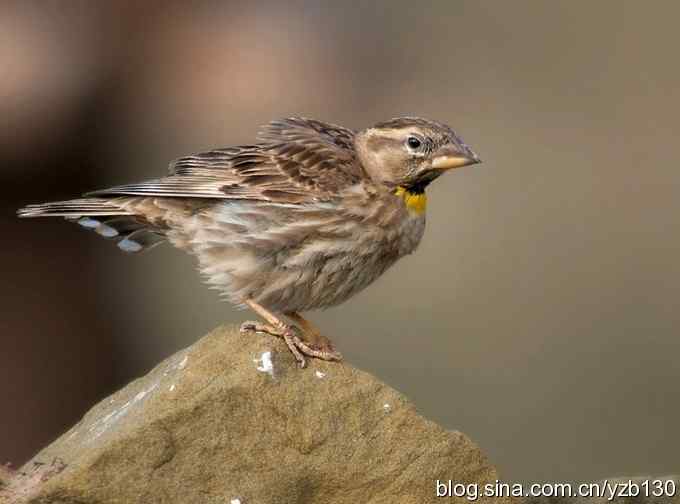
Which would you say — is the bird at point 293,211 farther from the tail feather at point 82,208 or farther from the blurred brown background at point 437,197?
the blurred brown background at point 437,197

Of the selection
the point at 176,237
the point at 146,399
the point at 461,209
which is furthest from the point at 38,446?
the point at 146,399

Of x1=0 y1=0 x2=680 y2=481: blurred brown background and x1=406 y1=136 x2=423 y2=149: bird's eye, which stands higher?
x1=406 y1=136 x2=423 y2=149: bird's eye

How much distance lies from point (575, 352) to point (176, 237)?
540 cm

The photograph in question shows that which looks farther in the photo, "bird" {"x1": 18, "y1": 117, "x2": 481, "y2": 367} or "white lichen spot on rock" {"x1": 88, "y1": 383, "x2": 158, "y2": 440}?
"bird" {"x1": 18, "y1": 117, "x2": 481, "y2": 367}

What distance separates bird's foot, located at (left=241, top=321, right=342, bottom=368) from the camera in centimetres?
740

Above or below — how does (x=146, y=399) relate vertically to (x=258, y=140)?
below

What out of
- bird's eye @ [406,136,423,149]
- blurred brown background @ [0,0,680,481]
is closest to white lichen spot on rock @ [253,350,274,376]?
bird's eye @ [406,136,423,149]

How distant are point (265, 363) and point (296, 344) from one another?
29cm

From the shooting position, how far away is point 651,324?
43.3 feet

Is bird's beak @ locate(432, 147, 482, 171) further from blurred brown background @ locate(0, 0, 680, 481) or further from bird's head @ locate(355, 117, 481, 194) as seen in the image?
blurred brown background @ locate(0, 0, 680, 481)

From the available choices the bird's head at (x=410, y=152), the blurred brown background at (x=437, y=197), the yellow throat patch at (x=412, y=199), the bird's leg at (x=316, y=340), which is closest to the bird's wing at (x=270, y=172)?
the bird's head at (x=410, y=152)

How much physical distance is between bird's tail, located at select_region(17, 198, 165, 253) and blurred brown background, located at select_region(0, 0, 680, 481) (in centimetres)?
414

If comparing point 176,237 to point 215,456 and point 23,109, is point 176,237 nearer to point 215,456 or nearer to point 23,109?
point 215,456

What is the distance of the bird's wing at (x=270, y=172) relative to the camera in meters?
8.57
